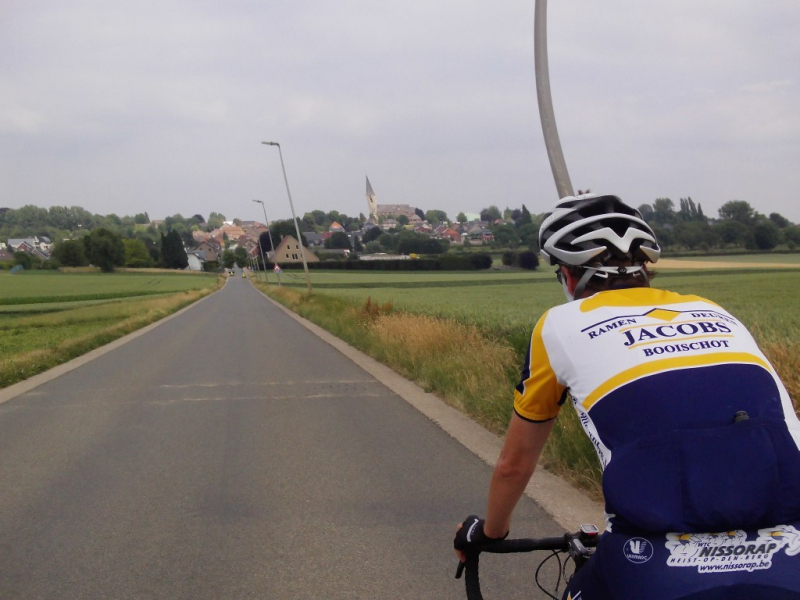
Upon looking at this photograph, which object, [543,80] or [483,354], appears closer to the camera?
[543,80]

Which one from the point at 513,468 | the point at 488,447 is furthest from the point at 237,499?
the point at 513,468

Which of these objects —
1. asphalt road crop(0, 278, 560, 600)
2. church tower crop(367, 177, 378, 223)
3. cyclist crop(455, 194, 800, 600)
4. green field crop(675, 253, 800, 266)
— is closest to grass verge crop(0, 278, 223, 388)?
asphalt road crop(0, 278, 560, 600)

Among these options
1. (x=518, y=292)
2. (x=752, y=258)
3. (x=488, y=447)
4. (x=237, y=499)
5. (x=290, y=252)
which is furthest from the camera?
(x=290, y=252)

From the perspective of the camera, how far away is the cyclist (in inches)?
60.4

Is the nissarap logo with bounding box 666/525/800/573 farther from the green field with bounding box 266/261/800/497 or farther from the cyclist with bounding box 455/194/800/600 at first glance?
the green field with bounding box 266/261/800/497

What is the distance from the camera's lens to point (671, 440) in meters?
1.58

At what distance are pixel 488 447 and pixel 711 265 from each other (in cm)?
4853

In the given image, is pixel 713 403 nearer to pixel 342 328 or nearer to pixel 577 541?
pixel 577 541

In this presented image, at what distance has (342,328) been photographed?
19.9 meters

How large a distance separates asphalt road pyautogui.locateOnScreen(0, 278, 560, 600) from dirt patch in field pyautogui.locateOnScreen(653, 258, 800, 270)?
4249cm

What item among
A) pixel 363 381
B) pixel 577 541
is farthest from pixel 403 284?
pixel 577 541

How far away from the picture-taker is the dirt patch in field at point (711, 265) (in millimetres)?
47150

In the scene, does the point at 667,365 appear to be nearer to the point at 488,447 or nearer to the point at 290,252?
the point at 488,447

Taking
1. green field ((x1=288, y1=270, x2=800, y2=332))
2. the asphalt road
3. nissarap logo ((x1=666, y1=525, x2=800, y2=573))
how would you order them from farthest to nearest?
green field ((x1=288, y1=270, x2=800, y2=332)) → the asphalt road → nissarap logo ((x1=666, y1=525, x2=800, y2=573))
